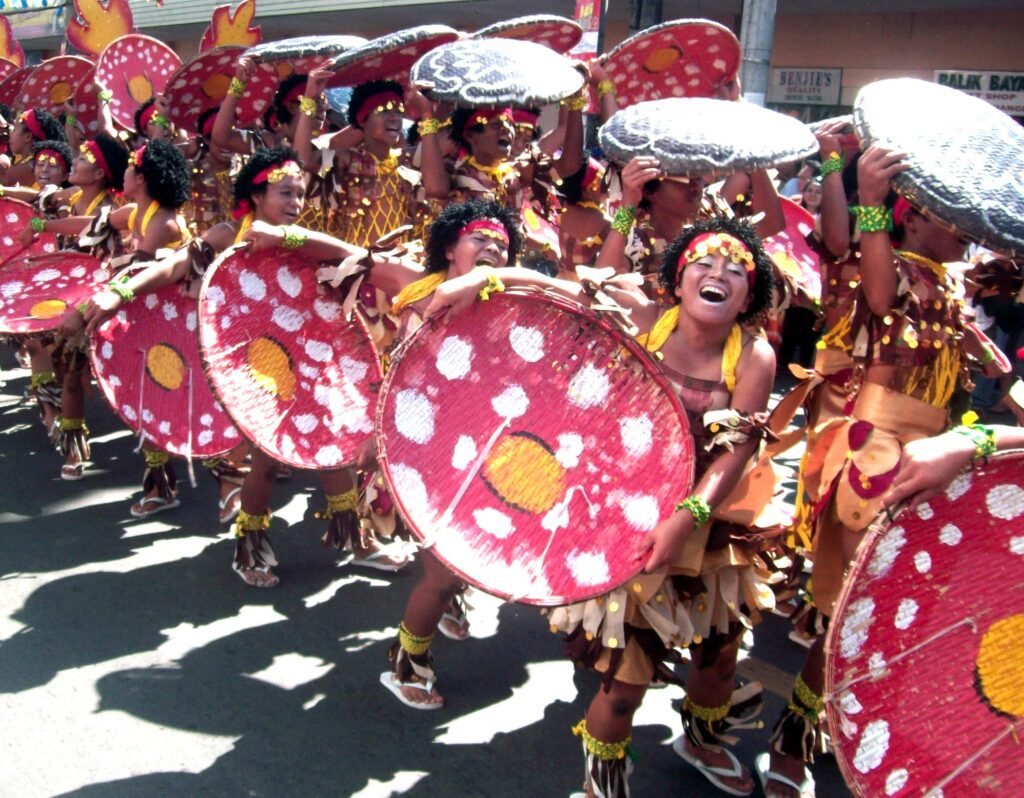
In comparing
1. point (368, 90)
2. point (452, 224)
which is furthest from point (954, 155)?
point (368, 90)

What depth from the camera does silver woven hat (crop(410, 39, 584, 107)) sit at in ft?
12.7

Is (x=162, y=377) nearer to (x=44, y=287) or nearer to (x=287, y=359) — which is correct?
(x=287, y=359)

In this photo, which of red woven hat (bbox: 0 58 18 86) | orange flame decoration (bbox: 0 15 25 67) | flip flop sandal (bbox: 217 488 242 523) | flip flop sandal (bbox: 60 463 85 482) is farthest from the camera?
orange flame decoration (bbox: 0 15 25 67)

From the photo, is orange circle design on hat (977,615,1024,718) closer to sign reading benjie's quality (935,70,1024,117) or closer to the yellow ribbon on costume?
the yellow ribbon on costume

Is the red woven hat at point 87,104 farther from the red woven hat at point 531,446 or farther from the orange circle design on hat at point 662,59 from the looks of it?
Result: the red woven hat at point 531,446

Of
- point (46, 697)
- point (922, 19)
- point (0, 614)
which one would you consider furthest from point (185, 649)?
point (922, 19)

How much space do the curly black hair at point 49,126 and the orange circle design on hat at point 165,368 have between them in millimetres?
4963

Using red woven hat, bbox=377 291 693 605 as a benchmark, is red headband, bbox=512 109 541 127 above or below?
above

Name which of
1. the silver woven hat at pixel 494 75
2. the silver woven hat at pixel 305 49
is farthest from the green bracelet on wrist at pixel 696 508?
the silver woven hat at pixel 305 49

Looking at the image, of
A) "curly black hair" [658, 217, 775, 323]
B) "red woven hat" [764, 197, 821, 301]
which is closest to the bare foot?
"curly black hair" [658, 217, 775, 323]

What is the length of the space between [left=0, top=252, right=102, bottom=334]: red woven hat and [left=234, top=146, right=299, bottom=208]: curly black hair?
3.45ft

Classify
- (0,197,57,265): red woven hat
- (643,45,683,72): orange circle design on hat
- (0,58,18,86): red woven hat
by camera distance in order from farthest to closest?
1. (0,58,18,86): red woven hat
2. (0,197,57,265): red woven hat
3. (643,45,683,72): orange circle design on hat

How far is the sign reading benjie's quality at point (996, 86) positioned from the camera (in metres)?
11.4

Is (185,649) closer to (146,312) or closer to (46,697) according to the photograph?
(46,697)
